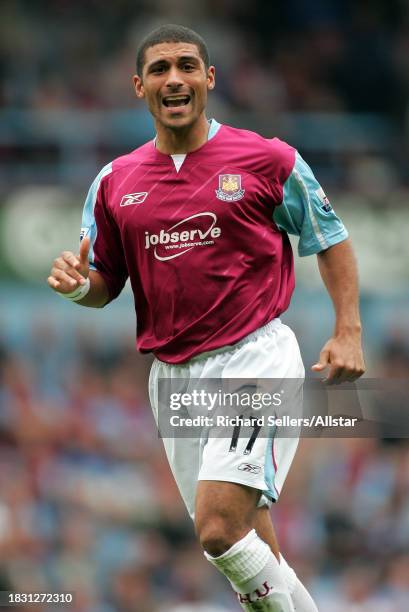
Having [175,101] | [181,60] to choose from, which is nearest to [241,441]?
[175,101]

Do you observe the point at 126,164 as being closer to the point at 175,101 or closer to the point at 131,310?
the point at 175,101

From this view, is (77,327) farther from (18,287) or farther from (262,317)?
(262,317)

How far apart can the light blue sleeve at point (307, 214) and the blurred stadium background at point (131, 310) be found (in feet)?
16.0

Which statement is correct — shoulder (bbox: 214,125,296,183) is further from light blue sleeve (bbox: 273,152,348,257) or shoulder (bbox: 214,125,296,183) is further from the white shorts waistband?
the white shorts waistband

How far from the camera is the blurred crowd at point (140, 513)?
35.7 ft

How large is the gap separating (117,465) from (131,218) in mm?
6151

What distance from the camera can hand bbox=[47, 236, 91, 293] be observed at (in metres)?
6.04

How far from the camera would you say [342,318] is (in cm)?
604

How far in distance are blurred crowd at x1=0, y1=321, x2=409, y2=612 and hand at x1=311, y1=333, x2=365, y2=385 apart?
4.95 m

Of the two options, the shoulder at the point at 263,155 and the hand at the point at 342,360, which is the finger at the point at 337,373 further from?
the shoulder at the point at 263,155

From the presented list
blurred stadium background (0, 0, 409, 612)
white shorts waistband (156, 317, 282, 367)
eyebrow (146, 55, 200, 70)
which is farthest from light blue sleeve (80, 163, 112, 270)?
blurred stadium background (0, 0, 409, 612)

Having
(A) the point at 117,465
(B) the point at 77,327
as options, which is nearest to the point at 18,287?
(B) the point at 77,327

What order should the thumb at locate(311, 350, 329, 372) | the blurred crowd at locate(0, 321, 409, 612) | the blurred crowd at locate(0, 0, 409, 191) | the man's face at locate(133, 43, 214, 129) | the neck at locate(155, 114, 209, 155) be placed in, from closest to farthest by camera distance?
the thumb at locate(311, 350, 329, 372) < the man's face at locate(133, 43, 214, 129) < the neck at locate(155, 114, 209, 155) < the blurred crowd at locate(0, 321, 409, 612) < the blurred crowd at locate(0, 0, 409, 191)

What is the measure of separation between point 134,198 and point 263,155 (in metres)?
0.61
